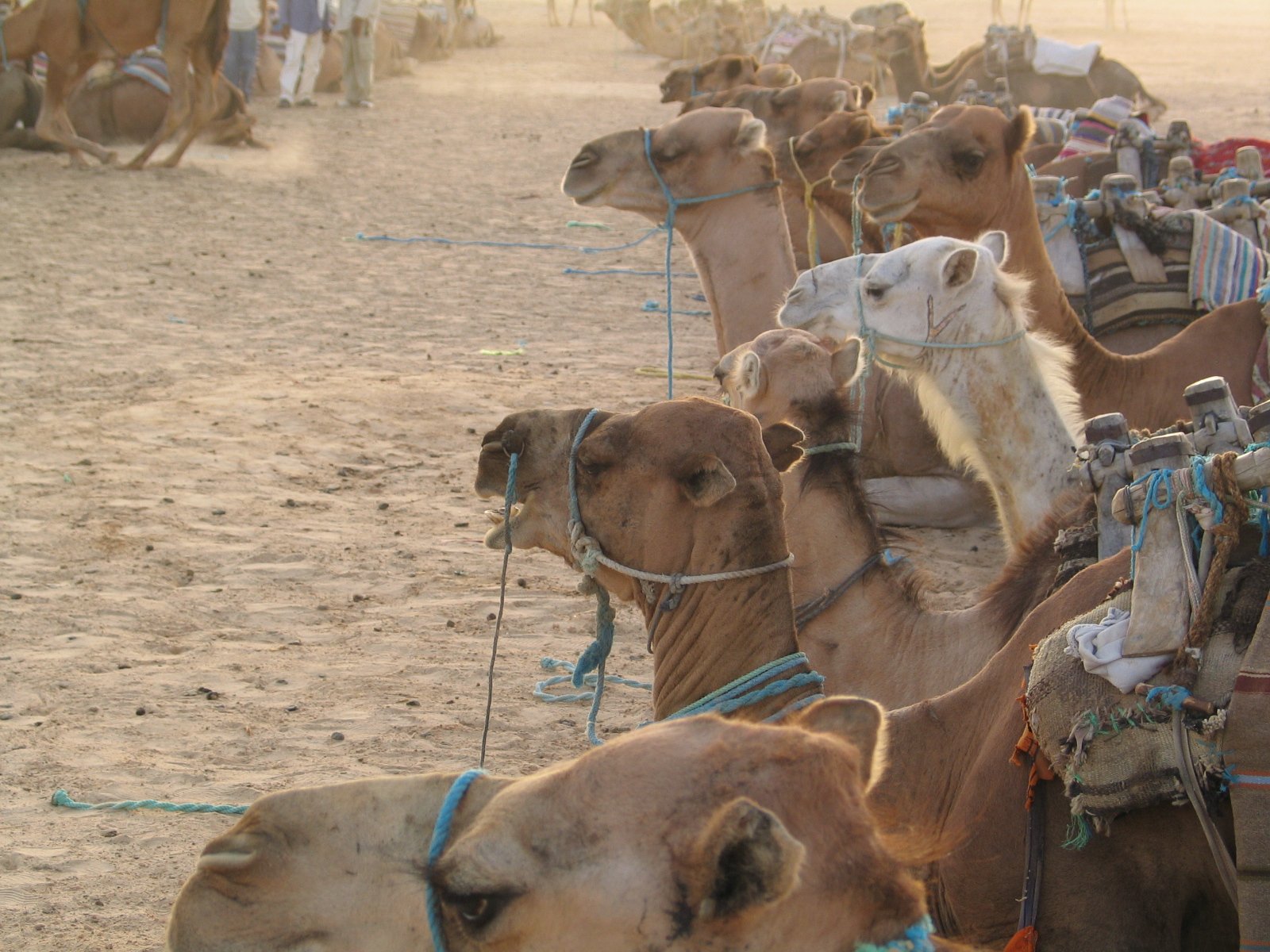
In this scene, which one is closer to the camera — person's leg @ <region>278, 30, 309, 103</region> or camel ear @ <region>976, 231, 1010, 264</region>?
camel ear @ <region>976, 231, 1010, 264</region>

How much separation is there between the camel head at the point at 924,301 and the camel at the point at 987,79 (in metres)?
13.3

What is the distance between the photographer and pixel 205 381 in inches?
321

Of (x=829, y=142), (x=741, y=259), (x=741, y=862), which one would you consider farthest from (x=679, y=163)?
(x=741, y=862)

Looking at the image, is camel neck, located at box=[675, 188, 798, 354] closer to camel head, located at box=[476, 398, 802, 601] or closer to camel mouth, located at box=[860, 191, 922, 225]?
camel mouth, located at box=[860, 191, 922, 225]

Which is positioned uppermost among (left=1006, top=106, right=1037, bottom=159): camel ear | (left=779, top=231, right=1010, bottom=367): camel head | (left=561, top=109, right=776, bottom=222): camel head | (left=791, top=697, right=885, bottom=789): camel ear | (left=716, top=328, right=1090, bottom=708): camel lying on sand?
(left=1006, top=106, right=1037, bottom=159): camel ear

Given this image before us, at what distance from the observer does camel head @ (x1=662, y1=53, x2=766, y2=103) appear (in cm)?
1313

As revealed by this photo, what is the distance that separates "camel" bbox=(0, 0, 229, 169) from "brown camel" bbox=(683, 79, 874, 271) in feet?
24.6

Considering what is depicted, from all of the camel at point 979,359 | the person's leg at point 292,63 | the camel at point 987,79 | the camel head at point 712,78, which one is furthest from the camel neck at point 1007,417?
the person's leg at point 292,63

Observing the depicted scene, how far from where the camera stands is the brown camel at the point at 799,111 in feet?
31.7

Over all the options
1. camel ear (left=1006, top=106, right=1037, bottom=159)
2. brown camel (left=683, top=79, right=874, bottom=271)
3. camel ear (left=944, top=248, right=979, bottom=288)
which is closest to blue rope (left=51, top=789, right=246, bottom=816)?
camel ear (left=944, top=248, right=979, bottom=288)

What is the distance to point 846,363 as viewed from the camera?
4344 millimetres

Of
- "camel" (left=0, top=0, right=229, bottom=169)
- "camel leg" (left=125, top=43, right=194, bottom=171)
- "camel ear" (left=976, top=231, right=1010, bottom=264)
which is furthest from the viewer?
"camel leg" (left=125, top=43, right=194, bottom=171)

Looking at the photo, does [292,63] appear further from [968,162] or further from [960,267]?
[960,267]

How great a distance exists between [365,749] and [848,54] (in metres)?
21.1
